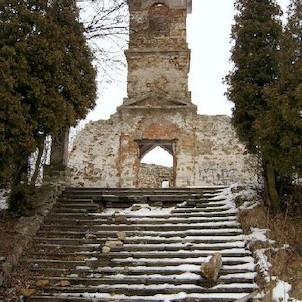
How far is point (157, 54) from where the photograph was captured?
66.7 ft

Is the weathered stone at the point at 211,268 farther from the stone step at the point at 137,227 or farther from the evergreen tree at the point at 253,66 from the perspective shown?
the evergreen tree at the point at 253,66

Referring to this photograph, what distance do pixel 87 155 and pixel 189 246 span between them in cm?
1007

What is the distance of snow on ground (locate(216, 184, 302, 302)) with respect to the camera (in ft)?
24.7

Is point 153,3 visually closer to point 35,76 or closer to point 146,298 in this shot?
point 35,76

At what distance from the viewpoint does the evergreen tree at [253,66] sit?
11.1m

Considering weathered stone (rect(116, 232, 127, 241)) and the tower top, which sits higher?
the tower top

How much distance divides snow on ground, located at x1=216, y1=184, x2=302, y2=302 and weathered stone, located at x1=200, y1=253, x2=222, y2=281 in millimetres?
722

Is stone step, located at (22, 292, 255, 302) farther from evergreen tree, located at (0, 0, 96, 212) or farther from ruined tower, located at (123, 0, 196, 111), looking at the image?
ruined tower, located at (123, 0, 196, 111)

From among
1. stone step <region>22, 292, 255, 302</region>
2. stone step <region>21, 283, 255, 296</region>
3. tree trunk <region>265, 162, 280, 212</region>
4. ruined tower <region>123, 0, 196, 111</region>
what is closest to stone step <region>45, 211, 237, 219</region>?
tree trunk <region>265, 162, 280, 212</region>

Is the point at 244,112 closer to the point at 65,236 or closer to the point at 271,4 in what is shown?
the point at 271,4

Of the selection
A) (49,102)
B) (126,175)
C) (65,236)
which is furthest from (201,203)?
(126,175)

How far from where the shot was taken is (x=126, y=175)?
18.7 meters

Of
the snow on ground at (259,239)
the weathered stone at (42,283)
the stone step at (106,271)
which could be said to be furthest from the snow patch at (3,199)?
the snow on ground at (259,239)

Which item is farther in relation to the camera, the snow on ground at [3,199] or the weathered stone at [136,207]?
the weathered stone at [136,207]
